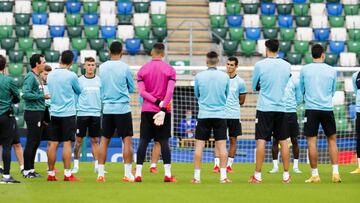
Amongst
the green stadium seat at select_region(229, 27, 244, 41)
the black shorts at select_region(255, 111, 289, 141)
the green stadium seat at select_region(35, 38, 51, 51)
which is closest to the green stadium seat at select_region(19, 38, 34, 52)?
the green stadium seat at select_region(35, 38, 51, 51)

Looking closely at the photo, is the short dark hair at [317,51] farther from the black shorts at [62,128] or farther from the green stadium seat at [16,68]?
the green stadium seat at [16,68]

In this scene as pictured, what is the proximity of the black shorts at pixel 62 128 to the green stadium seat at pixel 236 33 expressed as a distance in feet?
58.6

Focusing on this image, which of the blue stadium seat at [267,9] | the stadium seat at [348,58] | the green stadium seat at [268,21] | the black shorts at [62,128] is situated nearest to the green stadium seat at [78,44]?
the green stadium seat at [268,21]

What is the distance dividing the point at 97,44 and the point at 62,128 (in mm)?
16403

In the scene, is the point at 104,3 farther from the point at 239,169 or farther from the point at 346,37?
the point at 239,169

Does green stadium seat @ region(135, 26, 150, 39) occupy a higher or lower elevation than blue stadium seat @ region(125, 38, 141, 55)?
higher

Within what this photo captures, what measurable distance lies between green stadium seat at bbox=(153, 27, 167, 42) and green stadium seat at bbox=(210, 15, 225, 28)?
184 centimetres

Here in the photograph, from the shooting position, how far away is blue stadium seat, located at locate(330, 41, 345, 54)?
32375 mm

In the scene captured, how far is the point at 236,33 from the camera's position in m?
32.6

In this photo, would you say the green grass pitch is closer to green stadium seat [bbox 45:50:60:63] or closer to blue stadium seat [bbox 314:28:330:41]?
green stadium seat [bbox 45:50:60:63]

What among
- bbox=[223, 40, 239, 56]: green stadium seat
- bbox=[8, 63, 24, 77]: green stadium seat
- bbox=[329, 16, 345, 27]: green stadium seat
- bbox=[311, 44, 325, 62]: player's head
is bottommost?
bbox=[311, 44, 325, 62]: player's head

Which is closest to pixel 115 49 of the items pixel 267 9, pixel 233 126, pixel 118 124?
pixel 118 124

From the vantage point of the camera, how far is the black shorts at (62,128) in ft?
49.4

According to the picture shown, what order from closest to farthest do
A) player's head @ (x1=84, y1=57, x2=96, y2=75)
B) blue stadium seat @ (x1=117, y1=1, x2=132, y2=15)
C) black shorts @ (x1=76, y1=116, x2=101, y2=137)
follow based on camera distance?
1. player's head @ (x1=84, y1=57, x2=96, y2=75)
2. black shorts @ (x1=76, y1=116, x2=101, y2=137)
3. blue stadium seat @ (x1=117, y1=1, x2=132, y2=15)
